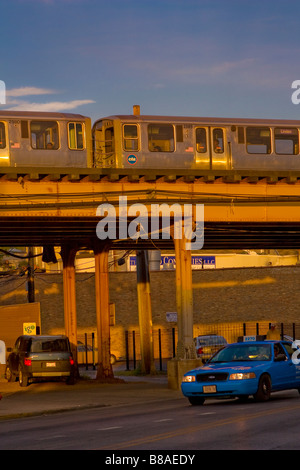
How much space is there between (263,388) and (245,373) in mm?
905

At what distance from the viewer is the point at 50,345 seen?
30953 mm

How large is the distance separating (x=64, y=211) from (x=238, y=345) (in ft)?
27.6

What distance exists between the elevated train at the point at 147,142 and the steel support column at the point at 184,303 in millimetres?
2973

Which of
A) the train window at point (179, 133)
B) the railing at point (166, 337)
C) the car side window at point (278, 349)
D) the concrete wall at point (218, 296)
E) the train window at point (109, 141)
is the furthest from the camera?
the concrete wall at point (218, 296)

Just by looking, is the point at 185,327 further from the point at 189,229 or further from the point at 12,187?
the point at 12,187

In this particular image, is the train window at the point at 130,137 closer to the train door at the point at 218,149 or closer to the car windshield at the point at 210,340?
the train door at the point at 218,149

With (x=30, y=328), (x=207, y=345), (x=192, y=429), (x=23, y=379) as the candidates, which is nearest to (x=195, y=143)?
(x=23, y=379)

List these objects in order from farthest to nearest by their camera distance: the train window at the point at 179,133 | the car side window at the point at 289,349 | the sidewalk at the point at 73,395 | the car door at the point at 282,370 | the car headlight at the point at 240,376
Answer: the train window at the point at 179,133 < the sidewalk at the point at 73,395 < the car side window at the point at 289,349 < the car door at the point at 282,370 < the car headlight at the point at 240,376

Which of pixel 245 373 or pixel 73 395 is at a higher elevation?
pixel 245 373

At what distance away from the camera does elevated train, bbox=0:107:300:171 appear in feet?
91.4

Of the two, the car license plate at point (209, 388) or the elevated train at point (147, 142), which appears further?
the elevated train at point (147, 142)

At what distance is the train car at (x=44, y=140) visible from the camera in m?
27.7

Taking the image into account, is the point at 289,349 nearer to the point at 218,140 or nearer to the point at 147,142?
the point at 147,142

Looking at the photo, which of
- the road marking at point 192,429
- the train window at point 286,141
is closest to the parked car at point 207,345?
the train window at point 286,141
